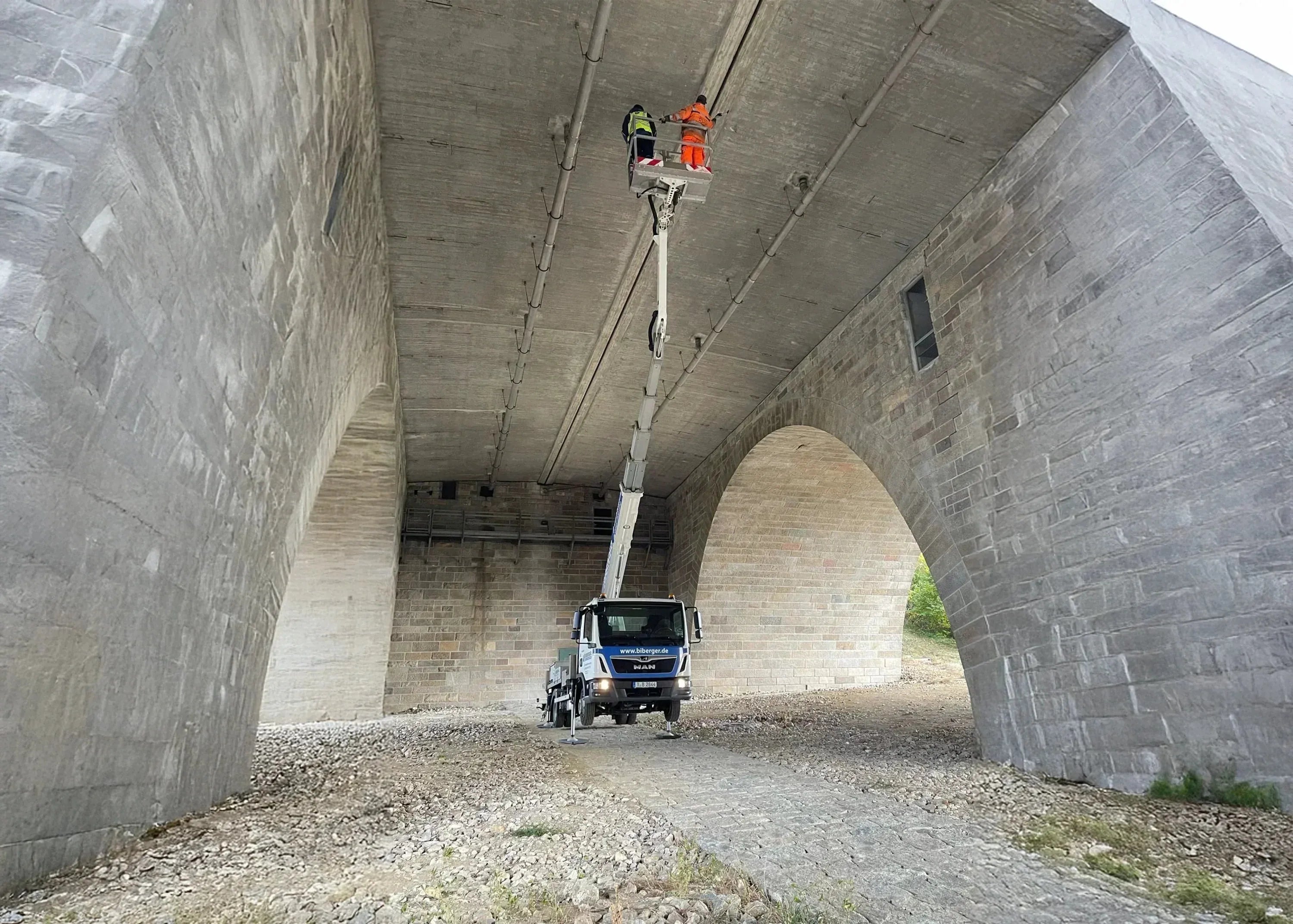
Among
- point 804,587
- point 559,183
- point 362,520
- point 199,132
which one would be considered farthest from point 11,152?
point 804,587

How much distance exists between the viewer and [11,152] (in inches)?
83.4

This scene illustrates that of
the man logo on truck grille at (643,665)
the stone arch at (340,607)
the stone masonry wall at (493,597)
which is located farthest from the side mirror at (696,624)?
the stone masonry wall at (493,597)

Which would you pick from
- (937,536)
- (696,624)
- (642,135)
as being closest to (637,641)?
(696,624)

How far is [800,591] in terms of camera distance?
582 inches

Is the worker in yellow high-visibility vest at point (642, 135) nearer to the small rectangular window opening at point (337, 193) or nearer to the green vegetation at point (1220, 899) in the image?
the small rectangular window opening at point (337, 193)

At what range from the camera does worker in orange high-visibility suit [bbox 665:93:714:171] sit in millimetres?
6066

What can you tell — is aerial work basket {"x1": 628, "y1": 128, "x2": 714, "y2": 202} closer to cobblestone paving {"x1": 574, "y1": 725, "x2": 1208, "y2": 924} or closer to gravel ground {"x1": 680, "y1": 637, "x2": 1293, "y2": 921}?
cobblestone paving {"x1": 574, "y1": 725, "x2": 1208, "y2": 924}

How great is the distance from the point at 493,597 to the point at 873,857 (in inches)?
573

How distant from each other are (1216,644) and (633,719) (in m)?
6.97

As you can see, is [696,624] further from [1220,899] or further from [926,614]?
[926,614]

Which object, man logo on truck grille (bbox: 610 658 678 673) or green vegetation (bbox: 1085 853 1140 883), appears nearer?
green vegetation (bbox: 1085 853 1140 883)

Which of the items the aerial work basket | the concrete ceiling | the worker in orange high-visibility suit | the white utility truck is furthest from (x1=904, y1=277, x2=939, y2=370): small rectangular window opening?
the worker in orange high-visibility suit

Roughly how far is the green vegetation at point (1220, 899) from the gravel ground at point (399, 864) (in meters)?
1.80

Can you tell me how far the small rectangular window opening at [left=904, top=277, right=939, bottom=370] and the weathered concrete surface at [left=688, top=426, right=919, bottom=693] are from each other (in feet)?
19.4
